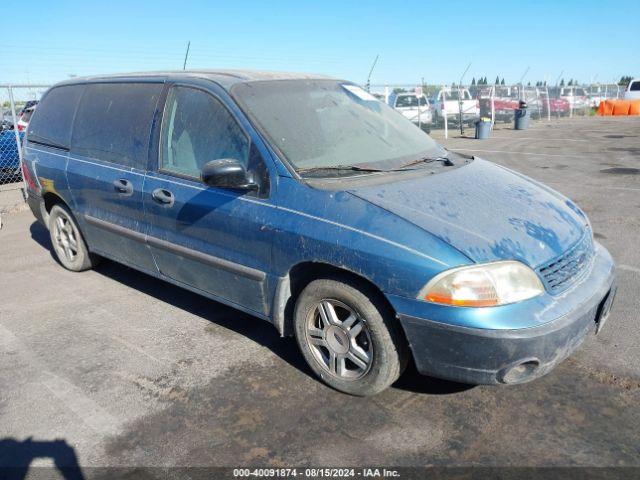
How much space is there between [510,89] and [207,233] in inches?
988

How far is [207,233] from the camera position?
11.7 feet

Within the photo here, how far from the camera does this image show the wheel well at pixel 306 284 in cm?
288

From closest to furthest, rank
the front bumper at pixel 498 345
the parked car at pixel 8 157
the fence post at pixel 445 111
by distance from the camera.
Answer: the front bumper at pixel 498 345
the parked car at pixel 8 157
the fence post at pixel 445 111

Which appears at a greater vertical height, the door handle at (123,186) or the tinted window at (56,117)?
the tinted window at (56,117)

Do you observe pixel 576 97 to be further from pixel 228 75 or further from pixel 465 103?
pixel 228 75

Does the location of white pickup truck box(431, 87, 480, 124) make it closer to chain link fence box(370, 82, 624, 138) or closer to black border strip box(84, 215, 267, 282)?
chain link fence box(370, 82, 624, 138)

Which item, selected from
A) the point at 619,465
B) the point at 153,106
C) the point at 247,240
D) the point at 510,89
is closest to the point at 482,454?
the point at 619,465

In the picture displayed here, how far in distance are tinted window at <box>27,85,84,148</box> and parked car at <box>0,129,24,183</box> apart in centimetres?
572

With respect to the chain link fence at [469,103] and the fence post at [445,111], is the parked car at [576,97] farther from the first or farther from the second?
the fence post at [445,111]

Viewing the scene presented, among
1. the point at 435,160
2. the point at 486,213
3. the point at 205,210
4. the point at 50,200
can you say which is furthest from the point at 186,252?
the point at 50,200

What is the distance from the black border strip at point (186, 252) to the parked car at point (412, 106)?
18304 millimetres

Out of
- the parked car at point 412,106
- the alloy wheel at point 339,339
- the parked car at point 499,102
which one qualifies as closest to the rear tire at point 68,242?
the alloy wheel at point 339,339

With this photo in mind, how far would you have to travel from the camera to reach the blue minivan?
264 centimetres

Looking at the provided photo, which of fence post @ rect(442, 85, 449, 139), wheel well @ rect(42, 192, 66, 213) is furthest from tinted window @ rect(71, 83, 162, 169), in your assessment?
fence post @ rect(442, 85, 449, 139)
